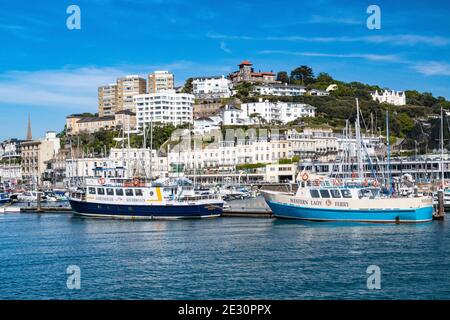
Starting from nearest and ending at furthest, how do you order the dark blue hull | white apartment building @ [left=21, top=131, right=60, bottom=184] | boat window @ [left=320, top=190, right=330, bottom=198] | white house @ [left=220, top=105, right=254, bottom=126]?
boat window @ [left=320, top=190, right=330, bottom=198] → the dark blue hull → white house @ [left=220, top=105, right=254, bottom=126] → white apartment building @ [left=21, top=131, right=60, bottom=184]

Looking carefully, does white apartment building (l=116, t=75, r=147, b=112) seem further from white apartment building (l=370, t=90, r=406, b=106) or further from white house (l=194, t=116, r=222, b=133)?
white apartment building (l=370, t=90, r=406, b=106)

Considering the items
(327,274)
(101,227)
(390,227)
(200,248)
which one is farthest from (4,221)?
(327,274)

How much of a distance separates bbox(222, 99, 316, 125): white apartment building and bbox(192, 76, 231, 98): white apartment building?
1659 centimetres

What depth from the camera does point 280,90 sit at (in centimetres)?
14125

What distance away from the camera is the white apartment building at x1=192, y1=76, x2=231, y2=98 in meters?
141

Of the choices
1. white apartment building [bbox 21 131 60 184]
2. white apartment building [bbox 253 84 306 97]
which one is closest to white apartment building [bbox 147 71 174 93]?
white apartment building [bbox 253 84 306 97]

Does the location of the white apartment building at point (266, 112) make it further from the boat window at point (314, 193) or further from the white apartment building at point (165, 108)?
the boat window at point (314, 193)

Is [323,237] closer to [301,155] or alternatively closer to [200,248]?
[200,248]

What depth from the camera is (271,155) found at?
99.4 meters

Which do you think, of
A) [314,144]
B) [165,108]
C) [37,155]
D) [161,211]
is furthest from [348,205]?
[37,155]

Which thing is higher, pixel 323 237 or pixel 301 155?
pixel 301 155

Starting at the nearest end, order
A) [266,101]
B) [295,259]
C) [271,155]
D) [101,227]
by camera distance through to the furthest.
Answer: [295,259]
[101,227]
[271,155]
[266,101]
